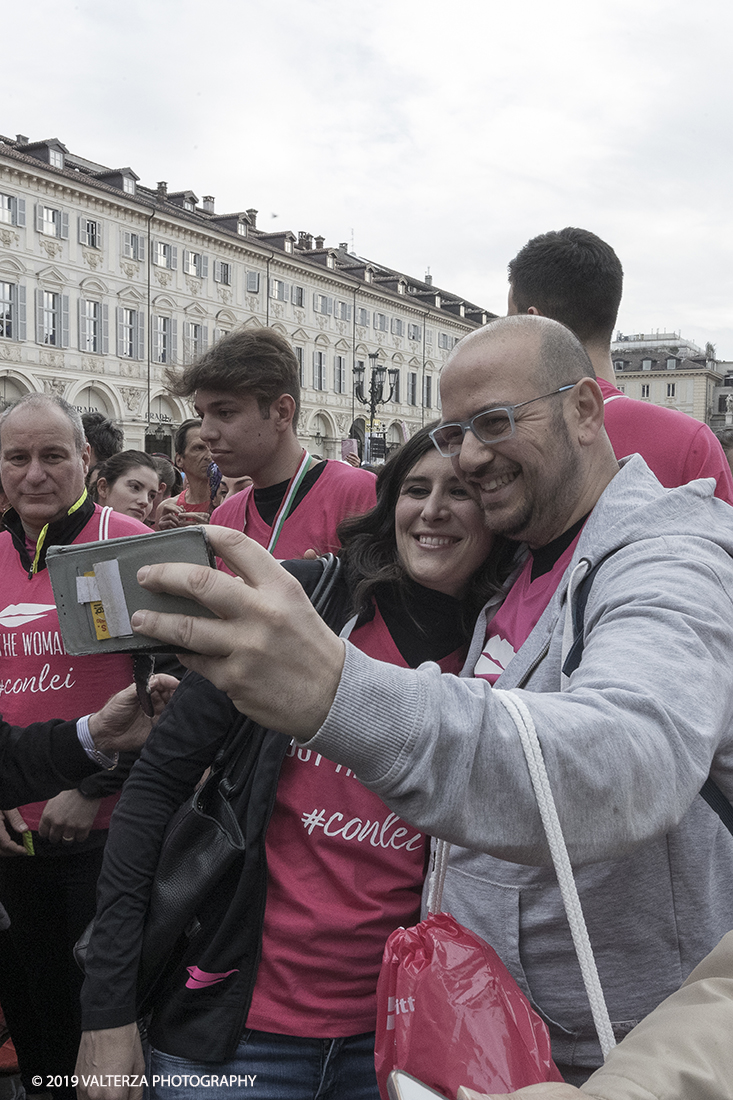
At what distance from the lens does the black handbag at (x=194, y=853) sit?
67.2 inches

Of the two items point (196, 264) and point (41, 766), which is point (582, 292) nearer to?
point (41, 766)

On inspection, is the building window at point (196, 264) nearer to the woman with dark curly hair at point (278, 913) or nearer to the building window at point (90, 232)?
the building window at point (90, 232)

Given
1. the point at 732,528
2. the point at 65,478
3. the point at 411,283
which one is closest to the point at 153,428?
the point at 411,283

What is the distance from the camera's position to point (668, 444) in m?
2.45

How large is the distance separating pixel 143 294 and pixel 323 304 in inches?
482

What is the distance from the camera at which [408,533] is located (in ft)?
6.54

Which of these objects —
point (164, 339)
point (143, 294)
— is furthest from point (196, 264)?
point (164, 339)

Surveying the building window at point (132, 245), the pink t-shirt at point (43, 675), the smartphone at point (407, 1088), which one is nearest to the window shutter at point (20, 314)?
the building window at point (132, 245)

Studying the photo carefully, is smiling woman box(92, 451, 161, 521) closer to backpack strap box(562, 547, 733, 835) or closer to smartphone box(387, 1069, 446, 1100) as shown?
backpack strap box(562, 547, 733, 835)

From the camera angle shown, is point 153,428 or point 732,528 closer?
point 732,528

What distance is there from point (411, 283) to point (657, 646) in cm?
5982

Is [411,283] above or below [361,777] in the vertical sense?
above

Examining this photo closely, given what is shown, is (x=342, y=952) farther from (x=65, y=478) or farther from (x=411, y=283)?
(x=411, y=283)

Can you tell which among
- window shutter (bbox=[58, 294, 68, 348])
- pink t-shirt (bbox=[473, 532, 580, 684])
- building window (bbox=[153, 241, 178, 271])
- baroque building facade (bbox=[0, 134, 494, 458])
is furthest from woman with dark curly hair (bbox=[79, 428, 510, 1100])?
building window (bbox=[153, 241, 178, 271])
